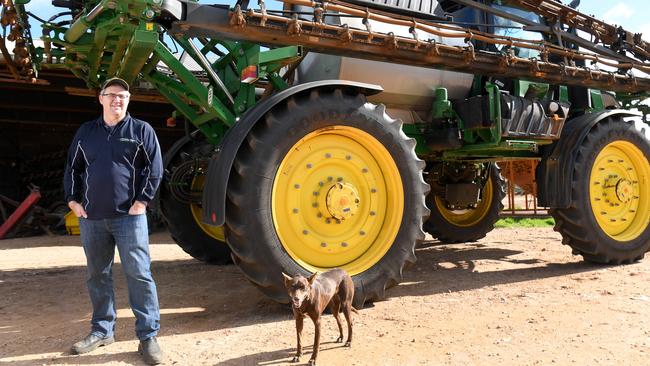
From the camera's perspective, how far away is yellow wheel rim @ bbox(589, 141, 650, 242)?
17.8 feet

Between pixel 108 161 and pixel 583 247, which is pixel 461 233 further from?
pixel 108 161

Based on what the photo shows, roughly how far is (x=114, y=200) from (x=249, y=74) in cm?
147

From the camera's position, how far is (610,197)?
5457 millimetres

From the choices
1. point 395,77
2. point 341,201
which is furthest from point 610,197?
point 341,201

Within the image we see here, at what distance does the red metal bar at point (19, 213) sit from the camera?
10.6 m

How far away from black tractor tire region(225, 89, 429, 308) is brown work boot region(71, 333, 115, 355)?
95 cm

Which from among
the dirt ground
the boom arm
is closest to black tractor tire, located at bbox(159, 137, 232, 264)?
the dirt ground

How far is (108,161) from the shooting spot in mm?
2996

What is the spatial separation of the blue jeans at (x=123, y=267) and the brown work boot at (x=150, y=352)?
4cm

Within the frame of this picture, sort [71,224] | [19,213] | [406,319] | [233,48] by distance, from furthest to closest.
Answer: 1. [71,224]
2. [19,213]
3. [233,48]
4. [406,319]

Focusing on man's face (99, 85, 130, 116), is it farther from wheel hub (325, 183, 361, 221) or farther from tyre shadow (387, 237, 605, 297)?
tyre shadow (387, 237, 605, 297)

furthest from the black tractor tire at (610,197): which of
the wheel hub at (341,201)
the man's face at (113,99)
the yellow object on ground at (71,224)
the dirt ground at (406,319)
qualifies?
the yellow object on ground at (71,224)

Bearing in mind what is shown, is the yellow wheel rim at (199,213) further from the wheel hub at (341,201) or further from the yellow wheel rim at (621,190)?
the yellow wheel rim at (621,190)

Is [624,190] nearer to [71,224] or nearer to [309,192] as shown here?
[309,192]
